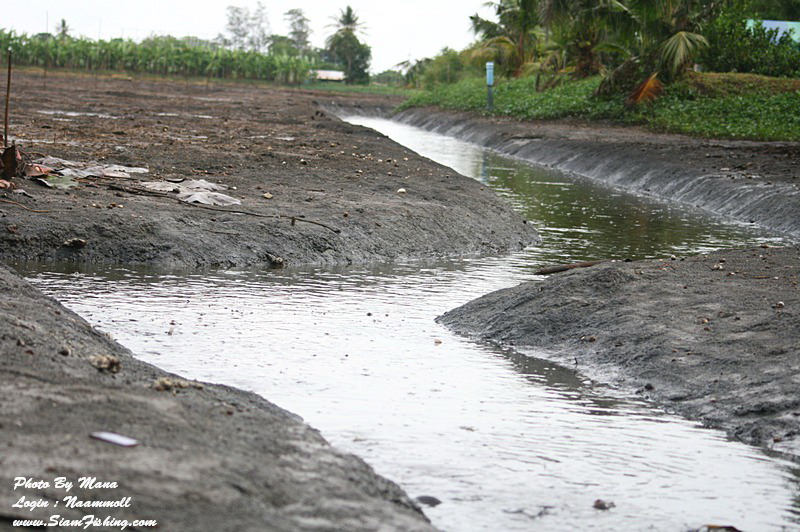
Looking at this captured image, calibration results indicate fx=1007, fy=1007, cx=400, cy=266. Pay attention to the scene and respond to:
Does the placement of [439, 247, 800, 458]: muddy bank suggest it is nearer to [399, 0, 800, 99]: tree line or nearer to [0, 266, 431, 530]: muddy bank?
[0, 266, 431, 530]: muddy bank

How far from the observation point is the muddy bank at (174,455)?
378cm

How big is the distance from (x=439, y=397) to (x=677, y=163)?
16.0 m

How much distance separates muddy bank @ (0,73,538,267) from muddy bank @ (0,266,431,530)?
488cm

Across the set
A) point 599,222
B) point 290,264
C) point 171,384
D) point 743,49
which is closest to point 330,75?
point 743,49

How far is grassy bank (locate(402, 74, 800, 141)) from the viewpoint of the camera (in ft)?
83.1

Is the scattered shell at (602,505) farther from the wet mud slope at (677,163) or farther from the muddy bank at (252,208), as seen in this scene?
the wet mud slope at (677,163)

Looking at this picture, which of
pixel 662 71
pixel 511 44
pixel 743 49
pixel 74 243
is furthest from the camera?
pixel 511 44

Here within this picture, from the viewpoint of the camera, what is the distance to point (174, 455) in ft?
13.6

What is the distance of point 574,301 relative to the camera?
332 inches

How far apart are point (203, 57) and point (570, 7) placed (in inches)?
1682

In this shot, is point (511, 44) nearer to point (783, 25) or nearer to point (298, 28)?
point (783, 25)

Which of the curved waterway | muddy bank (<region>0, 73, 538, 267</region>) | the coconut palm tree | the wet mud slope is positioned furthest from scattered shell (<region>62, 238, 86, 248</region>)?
the coconut palm tree

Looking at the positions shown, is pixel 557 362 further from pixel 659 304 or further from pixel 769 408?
pixel 769 408

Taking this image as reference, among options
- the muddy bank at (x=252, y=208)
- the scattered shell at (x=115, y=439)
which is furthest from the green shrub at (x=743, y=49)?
the scattered shell at (x=115, y=439)
